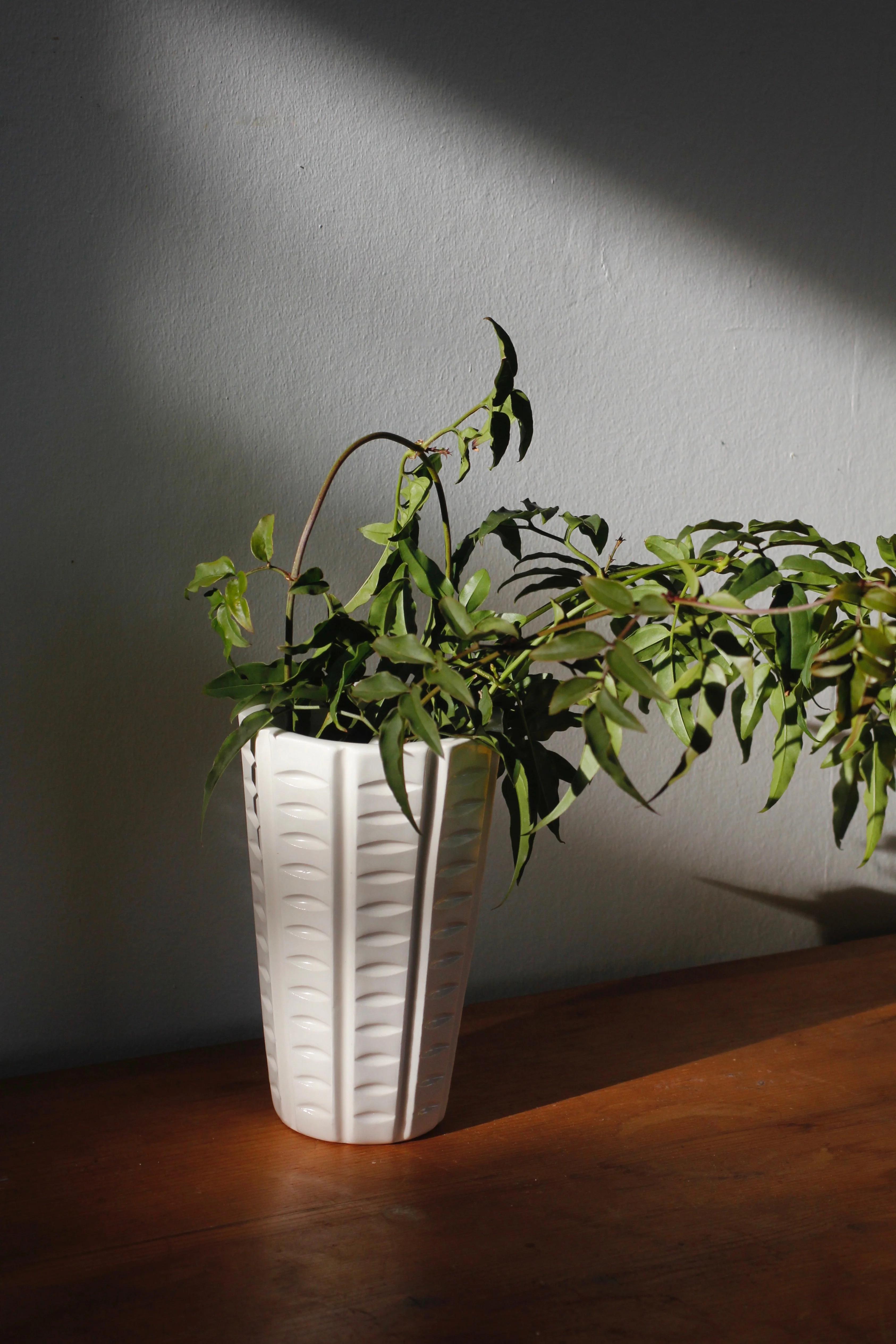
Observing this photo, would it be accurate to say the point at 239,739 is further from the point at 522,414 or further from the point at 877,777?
the point at 877,777

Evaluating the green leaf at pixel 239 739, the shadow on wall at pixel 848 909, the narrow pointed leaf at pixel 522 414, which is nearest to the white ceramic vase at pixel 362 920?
the green leaf at pixel 239 739

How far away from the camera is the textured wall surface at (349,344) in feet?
2.64

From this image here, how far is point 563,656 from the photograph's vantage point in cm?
54

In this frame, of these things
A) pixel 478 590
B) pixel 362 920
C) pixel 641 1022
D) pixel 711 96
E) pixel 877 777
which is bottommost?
pixel 641 1022

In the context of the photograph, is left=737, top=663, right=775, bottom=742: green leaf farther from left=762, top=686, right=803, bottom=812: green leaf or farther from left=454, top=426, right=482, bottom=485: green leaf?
left=454, top=426, right=482, bottom=485: green leaf

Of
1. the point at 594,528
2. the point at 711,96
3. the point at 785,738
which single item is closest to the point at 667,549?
the point at 594,528

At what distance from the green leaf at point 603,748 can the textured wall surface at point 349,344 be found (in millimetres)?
431

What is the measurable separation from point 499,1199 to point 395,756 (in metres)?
0.32

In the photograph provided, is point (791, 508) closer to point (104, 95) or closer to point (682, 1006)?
point (682, 1006)

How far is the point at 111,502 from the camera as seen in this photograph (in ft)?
2.70

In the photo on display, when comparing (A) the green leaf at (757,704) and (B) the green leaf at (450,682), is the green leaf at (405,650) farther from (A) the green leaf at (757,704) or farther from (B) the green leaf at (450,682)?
(A) the green leaf at (757,704)

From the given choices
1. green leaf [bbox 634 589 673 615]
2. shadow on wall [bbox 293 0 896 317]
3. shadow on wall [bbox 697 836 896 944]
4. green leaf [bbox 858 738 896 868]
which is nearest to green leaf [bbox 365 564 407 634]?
green leaf [bbox 634 589 673 615]

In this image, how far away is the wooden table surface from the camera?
580 mm

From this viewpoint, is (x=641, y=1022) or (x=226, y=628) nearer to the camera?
(x=226, y=628)
